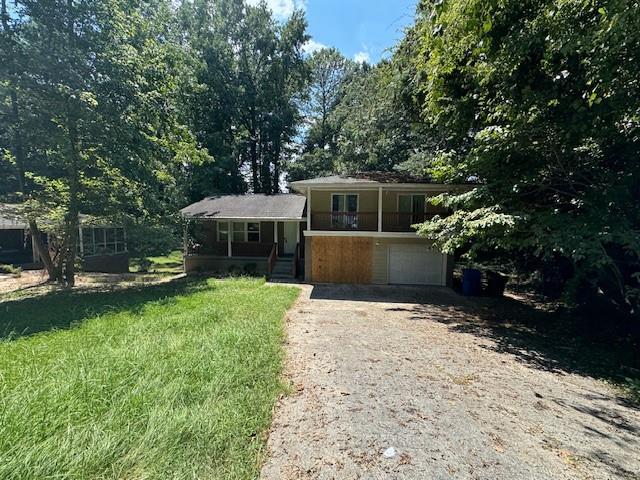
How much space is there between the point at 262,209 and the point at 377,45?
32.1 ft

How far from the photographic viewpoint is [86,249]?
18.2 m

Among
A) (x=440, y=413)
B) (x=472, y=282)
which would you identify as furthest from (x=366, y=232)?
(x=440, y=413)

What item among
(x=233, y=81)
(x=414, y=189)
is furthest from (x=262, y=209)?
(x=233, y=81)

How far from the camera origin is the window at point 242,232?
60.5 ft

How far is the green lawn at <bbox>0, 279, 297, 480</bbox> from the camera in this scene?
2.79 metres

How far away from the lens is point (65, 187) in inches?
503

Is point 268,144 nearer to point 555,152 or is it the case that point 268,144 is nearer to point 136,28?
point 136,28

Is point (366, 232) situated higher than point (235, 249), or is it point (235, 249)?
point (366, 232)

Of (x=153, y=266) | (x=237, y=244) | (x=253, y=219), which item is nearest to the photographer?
(x=253, y=219)

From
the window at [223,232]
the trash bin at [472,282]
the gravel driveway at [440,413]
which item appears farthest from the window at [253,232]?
the gravel driveway at [440,413]

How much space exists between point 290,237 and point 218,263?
4.31m

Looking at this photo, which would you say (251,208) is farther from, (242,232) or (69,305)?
(69,305)

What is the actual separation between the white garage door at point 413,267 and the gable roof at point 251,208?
5088mm

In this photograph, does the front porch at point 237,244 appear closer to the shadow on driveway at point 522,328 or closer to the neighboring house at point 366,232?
the neighboring house at point 366,232
